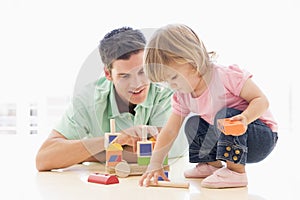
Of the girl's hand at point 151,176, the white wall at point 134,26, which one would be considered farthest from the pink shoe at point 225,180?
the white wall at point 134,26

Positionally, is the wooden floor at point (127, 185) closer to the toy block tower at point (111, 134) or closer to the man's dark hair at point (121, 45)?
the toy block tower at point (111, 134)

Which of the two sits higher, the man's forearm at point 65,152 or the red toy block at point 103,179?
the man's forearm at point 65,152

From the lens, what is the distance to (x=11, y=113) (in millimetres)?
2674

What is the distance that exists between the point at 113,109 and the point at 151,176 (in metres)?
0.25

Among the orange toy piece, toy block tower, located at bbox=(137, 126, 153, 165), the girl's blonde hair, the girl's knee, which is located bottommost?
toy block tower, located at bbox=(137, 126, 153, 165)

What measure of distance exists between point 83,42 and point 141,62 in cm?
120

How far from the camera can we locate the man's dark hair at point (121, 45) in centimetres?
130

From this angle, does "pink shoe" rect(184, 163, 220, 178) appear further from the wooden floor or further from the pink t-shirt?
the pink t-shirt

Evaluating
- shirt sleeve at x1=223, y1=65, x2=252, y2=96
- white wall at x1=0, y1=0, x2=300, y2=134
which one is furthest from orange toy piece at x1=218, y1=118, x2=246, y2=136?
white wall at x1=0, y1=0, x2=300, y2=134

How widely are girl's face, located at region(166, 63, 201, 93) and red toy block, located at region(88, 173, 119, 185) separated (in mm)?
282

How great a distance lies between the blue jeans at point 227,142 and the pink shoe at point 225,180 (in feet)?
0.12

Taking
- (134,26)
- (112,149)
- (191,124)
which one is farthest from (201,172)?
(134,26)

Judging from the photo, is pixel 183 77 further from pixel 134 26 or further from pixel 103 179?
pixel 134 26

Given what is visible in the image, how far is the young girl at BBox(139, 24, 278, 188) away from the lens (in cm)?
117
